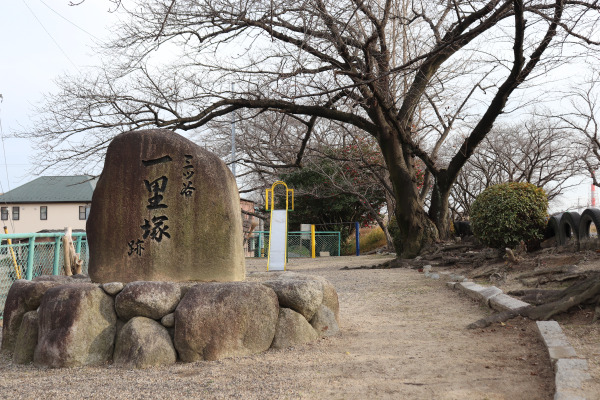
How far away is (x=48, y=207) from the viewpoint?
38594mm

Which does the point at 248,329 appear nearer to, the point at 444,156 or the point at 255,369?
the point at 255,369

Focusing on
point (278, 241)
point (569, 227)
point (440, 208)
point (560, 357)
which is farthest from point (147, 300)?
point (440, 208)

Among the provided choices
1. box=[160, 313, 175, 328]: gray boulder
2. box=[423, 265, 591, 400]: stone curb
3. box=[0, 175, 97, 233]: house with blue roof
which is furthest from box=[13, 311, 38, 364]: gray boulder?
box=[0, 175, 97, 233]: house with blue roof

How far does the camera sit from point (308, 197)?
2359cm

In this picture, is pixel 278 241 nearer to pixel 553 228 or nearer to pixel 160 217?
A: pixel 553 228

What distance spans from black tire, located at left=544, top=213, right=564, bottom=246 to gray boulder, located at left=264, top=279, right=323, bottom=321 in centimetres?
641

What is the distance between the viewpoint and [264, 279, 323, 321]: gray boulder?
4.84m

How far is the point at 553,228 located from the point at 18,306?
9216 millimetres

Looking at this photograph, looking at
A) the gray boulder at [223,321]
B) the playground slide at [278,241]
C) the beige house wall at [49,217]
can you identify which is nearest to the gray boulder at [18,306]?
the gray boulder at [223,321]

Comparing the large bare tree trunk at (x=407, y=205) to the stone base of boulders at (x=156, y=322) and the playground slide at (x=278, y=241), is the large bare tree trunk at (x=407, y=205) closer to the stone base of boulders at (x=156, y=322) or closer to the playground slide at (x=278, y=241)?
the playground slide at (x=278, y=241)

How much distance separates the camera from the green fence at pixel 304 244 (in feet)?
72.7

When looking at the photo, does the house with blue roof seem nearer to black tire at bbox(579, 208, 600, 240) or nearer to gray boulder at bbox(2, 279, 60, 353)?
gray boulder at bbox(2, 279, 60, 353)

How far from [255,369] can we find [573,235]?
24.1 feet

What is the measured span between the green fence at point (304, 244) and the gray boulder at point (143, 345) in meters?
17.2
